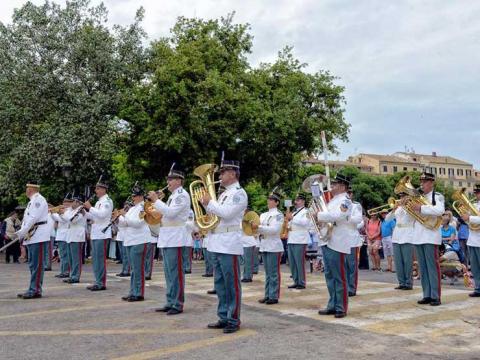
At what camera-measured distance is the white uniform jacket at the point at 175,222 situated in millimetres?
8808

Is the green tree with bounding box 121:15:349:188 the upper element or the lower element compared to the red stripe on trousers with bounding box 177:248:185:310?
upper

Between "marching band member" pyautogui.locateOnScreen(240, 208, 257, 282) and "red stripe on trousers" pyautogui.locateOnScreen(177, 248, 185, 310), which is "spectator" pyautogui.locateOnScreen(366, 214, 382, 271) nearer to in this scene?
"marching band member" pyautogui.locateOnScreen(240, 208, 257, 282)

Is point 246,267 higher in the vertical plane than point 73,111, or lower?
lower

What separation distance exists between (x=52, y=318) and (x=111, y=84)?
674 inches

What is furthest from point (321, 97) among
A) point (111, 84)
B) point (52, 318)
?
point (52, 318)

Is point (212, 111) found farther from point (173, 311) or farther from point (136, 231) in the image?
point (173, 311)

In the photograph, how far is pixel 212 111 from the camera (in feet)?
74.6

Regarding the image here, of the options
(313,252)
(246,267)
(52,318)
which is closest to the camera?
(52,318)

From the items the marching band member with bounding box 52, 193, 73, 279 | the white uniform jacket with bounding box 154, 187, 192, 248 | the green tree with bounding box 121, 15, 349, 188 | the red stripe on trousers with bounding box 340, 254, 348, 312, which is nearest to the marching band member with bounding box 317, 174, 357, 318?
the red stripe on trousers with bounding box 340, 254, 348, 312

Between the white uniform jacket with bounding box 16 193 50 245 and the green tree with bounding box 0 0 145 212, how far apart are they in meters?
11.8

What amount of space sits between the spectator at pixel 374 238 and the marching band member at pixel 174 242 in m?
10.4

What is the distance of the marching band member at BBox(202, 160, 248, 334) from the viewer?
7.47 meters

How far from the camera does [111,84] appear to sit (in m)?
24.2

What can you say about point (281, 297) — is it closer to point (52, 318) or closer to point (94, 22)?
point (52, 318)
